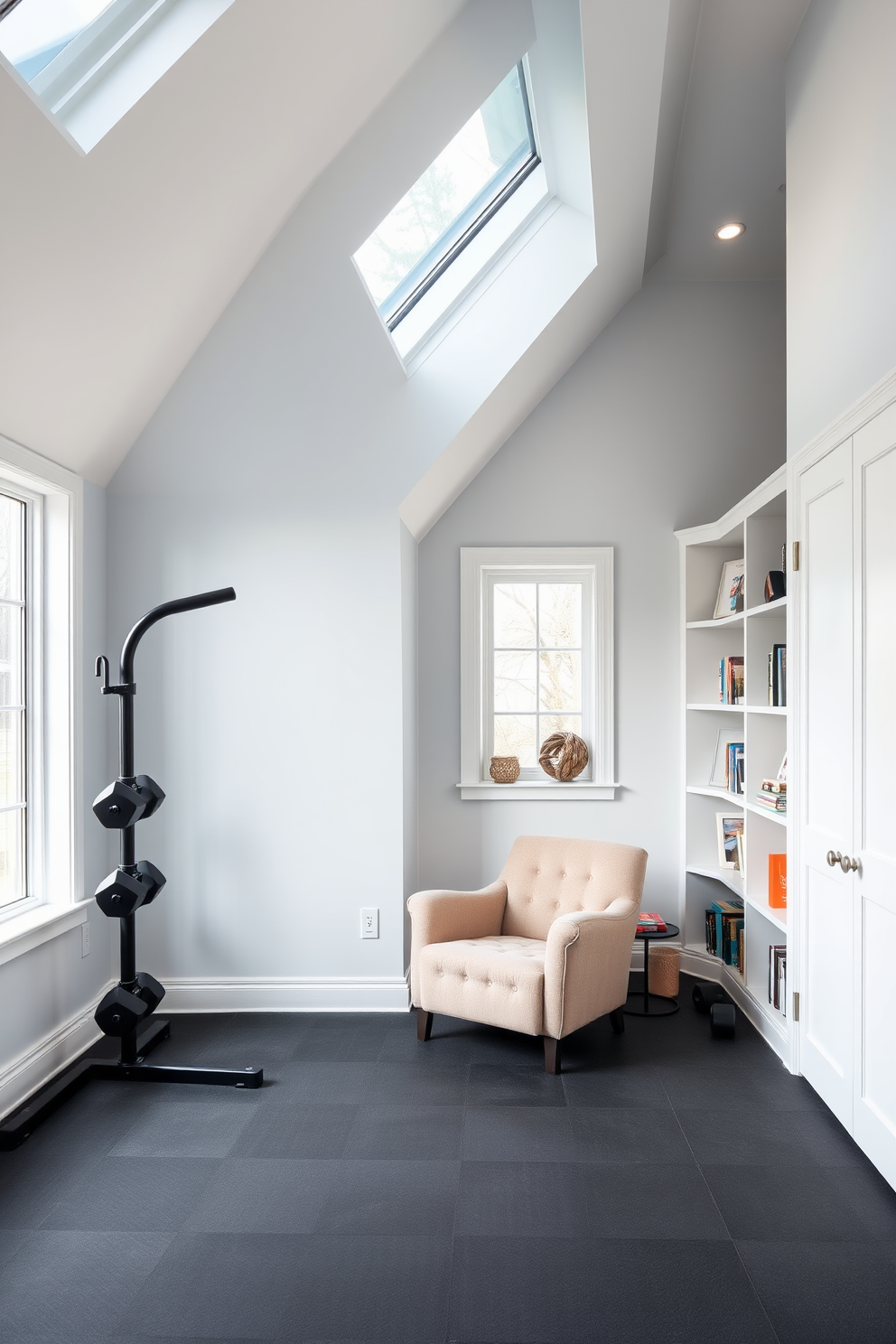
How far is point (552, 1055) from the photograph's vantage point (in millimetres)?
2957

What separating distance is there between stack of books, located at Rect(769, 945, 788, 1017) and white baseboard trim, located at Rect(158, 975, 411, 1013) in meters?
1.46

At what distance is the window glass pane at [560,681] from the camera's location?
4.40m

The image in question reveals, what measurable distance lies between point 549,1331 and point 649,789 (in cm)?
276

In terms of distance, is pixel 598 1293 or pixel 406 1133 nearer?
pixel 598 1293

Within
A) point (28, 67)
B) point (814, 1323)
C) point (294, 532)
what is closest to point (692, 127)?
point (294, 532)

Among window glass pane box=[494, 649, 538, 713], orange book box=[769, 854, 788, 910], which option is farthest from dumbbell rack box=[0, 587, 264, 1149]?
orange book box=[769, 854, 788, 910]

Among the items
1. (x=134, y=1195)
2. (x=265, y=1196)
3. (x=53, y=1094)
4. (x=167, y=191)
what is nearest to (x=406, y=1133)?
(x=265, y=1196)

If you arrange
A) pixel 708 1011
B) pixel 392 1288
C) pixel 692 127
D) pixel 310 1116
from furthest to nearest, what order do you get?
1. pixel 708 1011
2. pixel 692 127
3. pixel 310 1116
4. pixel 392 1288

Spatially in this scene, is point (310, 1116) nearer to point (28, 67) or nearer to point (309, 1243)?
point (309, 1243)

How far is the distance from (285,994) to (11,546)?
206 centimetres

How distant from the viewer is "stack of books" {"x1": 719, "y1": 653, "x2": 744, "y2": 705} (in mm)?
3855

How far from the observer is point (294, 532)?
139 inches

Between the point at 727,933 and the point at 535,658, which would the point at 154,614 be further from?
the point at 727,933

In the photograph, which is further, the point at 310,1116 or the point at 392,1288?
the point at 310,1116
